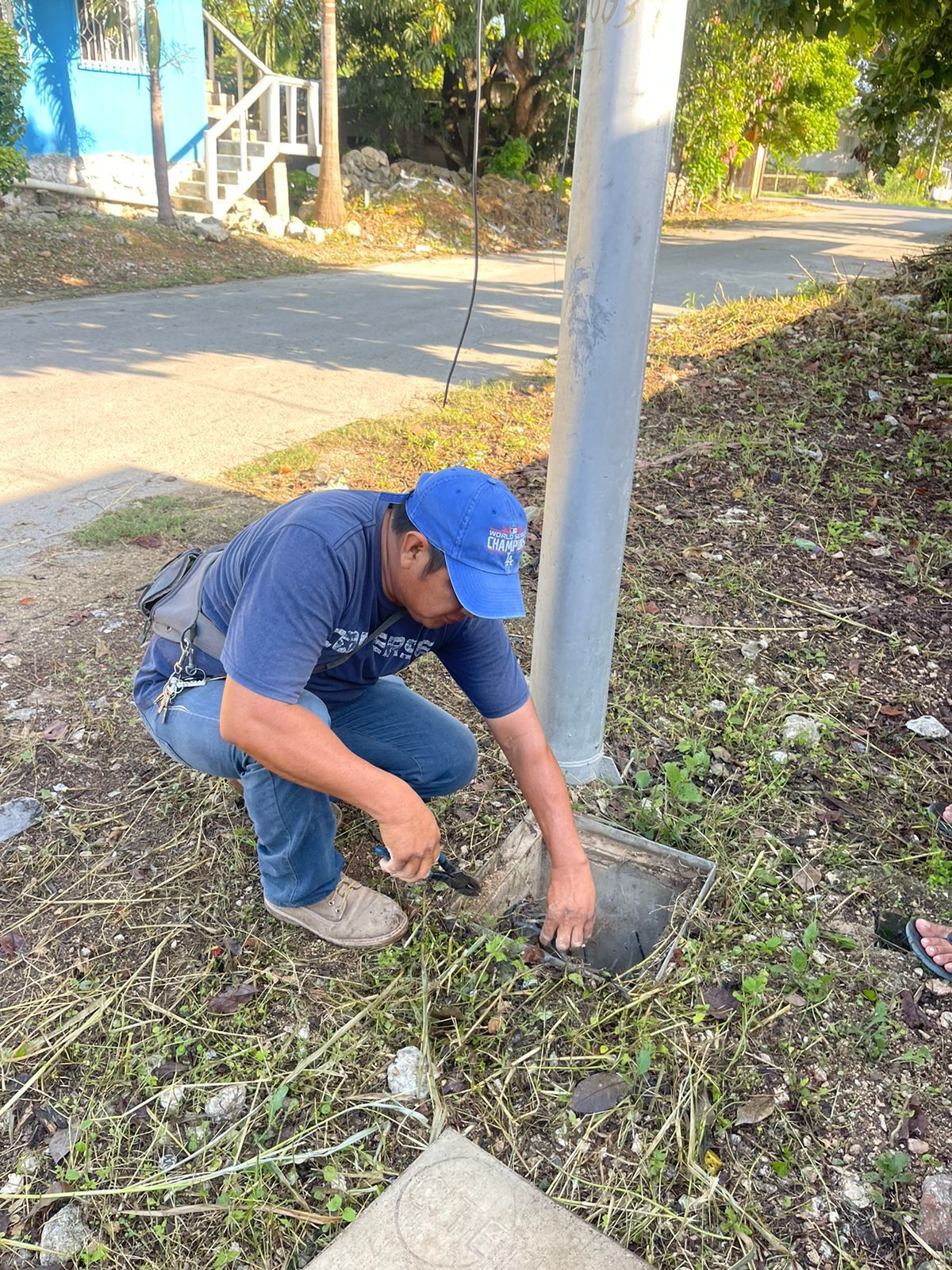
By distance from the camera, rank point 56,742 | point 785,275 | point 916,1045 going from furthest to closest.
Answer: point 785,275, point 56,742, point 916,1045

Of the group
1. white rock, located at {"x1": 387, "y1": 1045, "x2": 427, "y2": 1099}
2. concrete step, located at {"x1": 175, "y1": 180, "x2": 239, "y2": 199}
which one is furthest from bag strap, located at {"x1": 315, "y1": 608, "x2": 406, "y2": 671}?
concrete step, located at {"x1": 175, "y1": 180, "x2": 239, "y2": 199}

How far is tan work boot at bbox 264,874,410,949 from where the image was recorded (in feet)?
7.65

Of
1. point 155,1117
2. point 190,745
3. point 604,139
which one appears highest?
point 604,139

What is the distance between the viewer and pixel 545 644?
8.91ft

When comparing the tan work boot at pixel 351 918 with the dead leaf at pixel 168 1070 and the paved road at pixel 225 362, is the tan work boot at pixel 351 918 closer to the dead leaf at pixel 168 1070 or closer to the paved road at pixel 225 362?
the dead leaf at pixel 168 1070

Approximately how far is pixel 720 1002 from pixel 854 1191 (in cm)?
46

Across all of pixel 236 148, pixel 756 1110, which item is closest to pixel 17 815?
pixel 756 1110

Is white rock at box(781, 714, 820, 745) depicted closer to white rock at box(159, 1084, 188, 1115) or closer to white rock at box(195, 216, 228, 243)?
white rock at box(159, 1084, 188, 1115)

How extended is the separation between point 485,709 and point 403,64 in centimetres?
1864

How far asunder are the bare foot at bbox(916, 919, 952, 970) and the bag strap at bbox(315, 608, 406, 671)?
1491mm

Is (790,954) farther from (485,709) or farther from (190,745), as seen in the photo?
(190,745)

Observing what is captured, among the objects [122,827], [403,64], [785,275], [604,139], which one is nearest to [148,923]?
[122,827]

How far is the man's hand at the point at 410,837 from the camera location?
6.49ft

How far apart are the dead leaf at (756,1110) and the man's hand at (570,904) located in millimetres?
503
